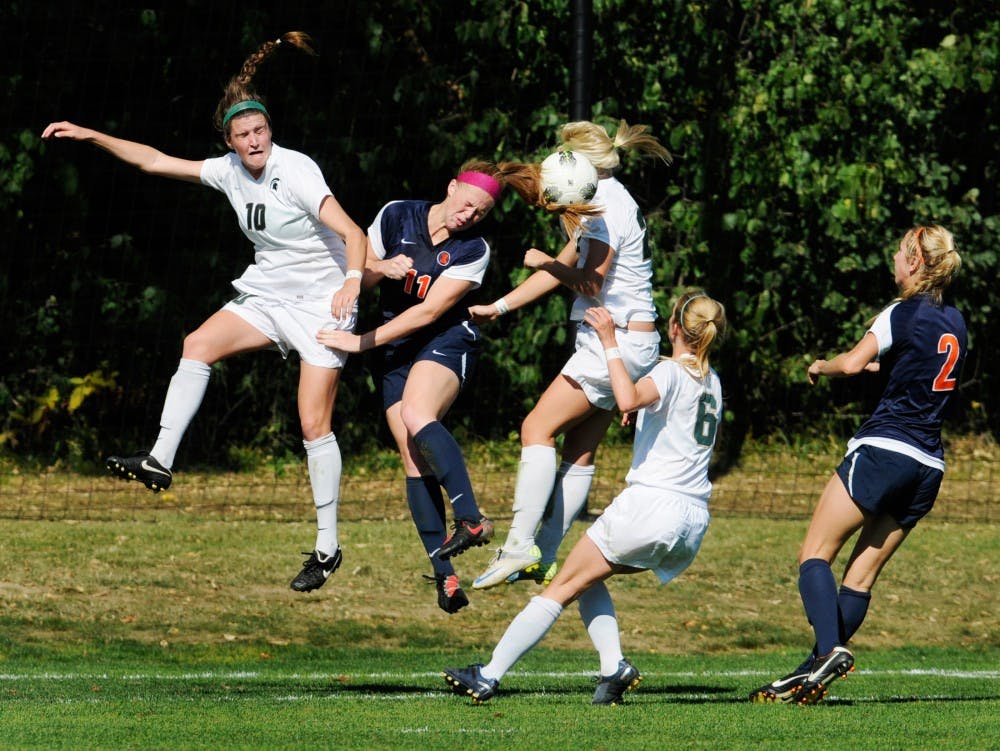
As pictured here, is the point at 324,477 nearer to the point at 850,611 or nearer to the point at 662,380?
the point at 662,380

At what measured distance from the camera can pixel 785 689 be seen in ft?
22.9

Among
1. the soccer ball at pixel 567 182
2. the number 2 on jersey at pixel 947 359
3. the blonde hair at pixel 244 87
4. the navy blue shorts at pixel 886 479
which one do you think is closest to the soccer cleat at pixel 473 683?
the navy blue shorts at pixel 886 479

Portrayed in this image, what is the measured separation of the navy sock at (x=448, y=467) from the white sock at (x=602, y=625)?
2.28ft

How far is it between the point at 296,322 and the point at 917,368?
2.78 m

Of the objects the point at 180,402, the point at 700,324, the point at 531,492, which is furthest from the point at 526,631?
the point at 180,402

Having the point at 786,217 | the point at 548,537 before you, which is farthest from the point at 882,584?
the point at 548,537

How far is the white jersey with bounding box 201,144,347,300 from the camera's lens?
709 centimetres

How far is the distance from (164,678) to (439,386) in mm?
2826

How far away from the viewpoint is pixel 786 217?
52.1 feet

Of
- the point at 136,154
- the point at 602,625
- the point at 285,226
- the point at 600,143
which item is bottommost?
the point at 602,625

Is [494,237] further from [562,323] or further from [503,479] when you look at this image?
[503,479]

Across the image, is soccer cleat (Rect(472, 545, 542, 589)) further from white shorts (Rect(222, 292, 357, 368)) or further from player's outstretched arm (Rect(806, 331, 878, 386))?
player's outstretched arm (Rect(806, 331, 878, 386))

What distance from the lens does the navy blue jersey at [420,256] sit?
7.20 meters

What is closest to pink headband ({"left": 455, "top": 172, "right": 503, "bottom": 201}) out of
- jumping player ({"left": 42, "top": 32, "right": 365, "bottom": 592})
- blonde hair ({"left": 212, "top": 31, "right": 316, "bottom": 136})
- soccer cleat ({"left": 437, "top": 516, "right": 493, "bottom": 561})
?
jumping player ({"left": 42, "top": 32, "right": 365, "bottom": 592})
